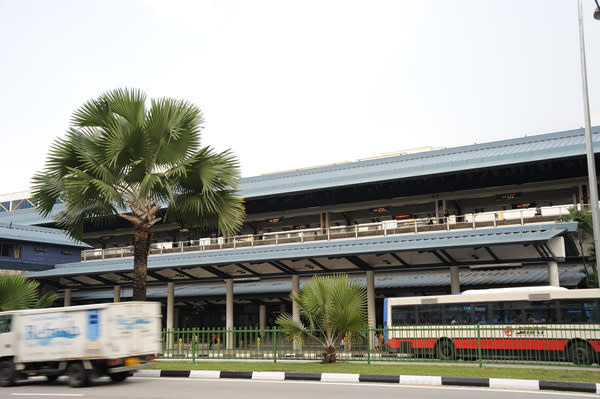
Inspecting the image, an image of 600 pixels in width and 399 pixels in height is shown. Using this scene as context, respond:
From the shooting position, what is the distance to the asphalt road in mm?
12633

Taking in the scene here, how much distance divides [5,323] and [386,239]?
18639mm

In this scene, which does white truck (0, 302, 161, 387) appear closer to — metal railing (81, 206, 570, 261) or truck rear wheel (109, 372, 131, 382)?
truck rear wheel (109, 372, 131, 382)

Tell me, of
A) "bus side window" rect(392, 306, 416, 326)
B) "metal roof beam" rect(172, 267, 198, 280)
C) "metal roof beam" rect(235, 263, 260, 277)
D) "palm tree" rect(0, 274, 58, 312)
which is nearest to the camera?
"palm tree" rect(0, 274, 58, 312)

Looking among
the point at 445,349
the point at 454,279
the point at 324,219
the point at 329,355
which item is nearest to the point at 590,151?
the point at 445,349

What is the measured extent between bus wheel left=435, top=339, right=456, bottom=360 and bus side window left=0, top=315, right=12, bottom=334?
49.5 ft

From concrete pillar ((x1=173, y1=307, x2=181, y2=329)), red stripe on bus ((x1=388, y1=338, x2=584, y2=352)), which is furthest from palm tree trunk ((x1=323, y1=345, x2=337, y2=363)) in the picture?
concrete pillar ((x1=173, y1=307, x2=181, y2=329))

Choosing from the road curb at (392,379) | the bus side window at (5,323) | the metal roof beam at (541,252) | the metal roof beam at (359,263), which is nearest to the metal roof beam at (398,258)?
the metal roof beam at (359,263)

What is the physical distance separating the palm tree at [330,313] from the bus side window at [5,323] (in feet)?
26.7

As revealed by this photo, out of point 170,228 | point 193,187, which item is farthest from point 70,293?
point 193,187

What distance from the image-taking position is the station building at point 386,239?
2892 cm

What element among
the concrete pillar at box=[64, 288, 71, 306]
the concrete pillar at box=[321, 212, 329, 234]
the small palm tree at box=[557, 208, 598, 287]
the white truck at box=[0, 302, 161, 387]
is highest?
the concrete pillar at box=[321, 212, 329, 234]

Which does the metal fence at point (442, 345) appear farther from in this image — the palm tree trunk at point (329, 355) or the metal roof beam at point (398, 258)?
the metal roof beam at point (398, 258)

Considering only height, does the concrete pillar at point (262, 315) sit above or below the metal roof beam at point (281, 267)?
below

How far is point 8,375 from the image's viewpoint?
16.7 meters
